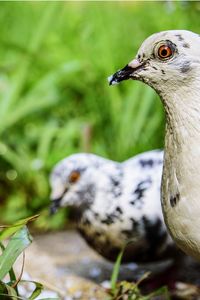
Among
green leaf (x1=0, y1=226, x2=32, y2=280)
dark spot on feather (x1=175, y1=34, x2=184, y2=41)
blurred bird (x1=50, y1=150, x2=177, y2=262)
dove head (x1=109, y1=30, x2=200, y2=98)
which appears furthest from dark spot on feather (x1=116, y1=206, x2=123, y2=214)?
dark spot on feather (x1=175, y1=34, x2=184, y2=41)

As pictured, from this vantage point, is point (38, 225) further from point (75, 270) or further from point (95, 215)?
point (95, 215)

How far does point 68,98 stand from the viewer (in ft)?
19.0

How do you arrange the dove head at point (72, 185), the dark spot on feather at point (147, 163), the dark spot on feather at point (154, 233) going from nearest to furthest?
the dark spot on feather at point (154, 233) < the dark spot on feather at point (147, 163) < the dove head at point (72, 185)

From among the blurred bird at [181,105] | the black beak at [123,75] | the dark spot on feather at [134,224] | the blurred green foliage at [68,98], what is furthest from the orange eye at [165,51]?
the blurred green foliage at [68,98]

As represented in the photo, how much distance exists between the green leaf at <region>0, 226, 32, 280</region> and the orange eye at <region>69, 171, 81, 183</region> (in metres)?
1.21

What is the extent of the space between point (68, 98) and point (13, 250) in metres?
3.25

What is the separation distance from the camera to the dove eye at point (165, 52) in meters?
2.53

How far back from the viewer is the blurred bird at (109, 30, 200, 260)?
2502 mm

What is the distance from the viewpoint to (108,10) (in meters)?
6.15

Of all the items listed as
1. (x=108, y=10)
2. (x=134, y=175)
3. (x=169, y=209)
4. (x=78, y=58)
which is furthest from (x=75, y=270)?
(x=108, y=10)

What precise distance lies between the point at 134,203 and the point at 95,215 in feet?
0.86

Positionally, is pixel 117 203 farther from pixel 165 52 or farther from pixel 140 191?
pixel 165 52

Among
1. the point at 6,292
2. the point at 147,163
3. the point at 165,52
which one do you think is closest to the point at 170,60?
the point at 165,52

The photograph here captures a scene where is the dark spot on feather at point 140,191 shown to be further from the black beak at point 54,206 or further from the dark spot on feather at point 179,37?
the dark spot on feather at point 179,37
